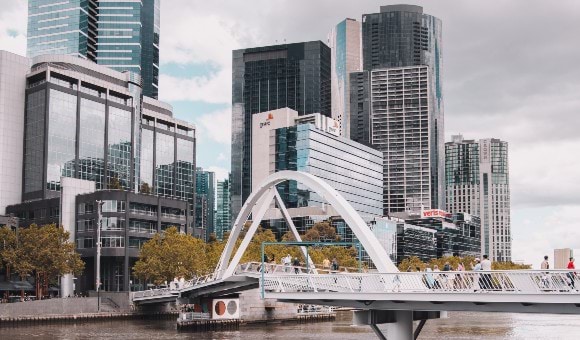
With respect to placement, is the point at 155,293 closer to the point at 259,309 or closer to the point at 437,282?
the point at 259,309

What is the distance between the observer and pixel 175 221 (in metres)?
146

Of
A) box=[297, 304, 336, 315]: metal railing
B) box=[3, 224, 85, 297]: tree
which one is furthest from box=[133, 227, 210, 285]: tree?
box=[297, 304, 336, 315]: metal railing

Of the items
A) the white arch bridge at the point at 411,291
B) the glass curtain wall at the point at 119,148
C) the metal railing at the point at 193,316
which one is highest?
the glass curtain wall at the point at 119,148

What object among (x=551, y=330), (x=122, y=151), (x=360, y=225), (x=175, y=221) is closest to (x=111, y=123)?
(x=122, y=151)

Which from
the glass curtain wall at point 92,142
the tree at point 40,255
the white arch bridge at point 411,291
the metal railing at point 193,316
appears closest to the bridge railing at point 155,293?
the metal railing at point 193,316

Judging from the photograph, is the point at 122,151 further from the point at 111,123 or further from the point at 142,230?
the point at 142,230

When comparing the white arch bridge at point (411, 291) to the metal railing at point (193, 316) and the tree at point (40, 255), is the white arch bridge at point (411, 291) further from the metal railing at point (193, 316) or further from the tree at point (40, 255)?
the tree at point (40, 255)

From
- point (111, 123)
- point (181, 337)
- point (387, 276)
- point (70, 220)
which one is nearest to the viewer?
point (387, 276)

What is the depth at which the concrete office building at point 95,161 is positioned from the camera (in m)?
133

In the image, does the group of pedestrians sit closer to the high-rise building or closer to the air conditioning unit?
the air conditioning unit

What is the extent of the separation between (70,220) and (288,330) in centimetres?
6419

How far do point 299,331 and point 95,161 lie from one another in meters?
90.3

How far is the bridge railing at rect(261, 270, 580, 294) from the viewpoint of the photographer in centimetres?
3700

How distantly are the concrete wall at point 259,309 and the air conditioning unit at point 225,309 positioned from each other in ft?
4.15
